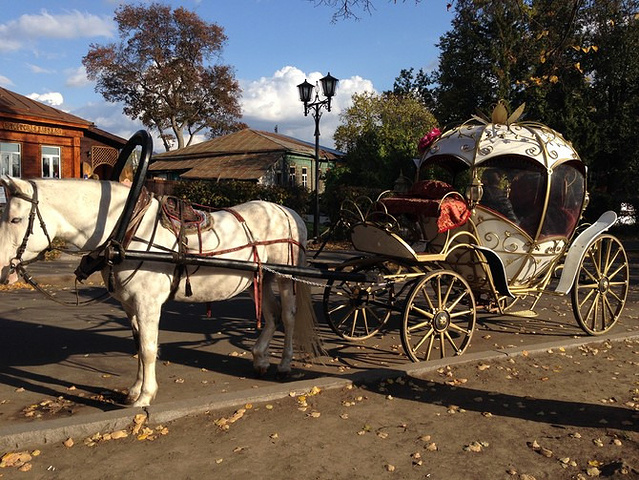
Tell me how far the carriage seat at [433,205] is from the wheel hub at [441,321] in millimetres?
902

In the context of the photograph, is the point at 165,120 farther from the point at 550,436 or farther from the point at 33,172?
the point at 550,436

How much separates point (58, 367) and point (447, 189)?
15.5 ft

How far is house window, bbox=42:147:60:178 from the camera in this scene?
20.9 metres

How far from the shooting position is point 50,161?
69.5 feet

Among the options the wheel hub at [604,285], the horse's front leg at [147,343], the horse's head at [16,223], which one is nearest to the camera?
the horse's head at [16,223]

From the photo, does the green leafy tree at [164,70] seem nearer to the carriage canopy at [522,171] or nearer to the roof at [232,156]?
the roof at [232,156]

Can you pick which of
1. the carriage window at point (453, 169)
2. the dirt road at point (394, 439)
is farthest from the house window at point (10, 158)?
the dirt road at point (394, 439)

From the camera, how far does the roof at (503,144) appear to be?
634cm

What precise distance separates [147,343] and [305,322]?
6.15ft

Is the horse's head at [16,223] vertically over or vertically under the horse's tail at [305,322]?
over

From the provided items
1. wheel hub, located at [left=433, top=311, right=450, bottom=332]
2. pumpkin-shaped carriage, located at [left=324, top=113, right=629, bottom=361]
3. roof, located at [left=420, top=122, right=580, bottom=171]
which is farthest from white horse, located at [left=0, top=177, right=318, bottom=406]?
roof, located at [left=420, top=122, right=580, bottom=171]

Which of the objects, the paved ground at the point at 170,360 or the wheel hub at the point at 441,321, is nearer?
the paved ground at the point at 170,360

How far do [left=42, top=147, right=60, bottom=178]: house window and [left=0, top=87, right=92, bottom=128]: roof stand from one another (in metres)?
1.21

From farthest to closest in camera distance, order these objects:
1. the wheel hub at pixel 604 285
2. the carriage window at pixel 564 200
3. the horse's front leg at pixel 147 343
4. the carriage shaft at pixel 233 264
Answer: the wheel hub at pixel 604 285 → the carriage window at pixel 564 200 → the horse's front leg at pixel 147 343 → the carriage shaft at pixel 233 264
